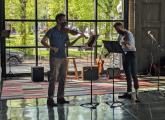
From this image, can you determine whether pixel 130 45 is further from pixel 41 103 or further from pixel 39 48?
pixel 39 48

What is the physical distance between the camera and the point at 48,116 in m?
7.91

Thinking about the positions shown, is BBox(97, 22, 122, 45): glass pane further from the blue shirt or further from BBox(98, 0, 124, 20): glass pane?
the blue shirt

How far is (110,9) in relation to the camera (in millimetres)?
15008

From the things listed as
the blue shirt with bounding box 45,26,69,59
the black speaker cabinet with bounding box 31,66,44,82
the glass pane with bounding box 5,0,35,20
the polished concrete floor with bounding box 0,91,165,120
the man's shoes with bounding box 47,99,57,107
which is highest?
the glass pane with bounding box 5,0,35,20

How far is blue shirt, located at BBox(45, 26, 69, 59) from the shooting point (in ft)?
28.9

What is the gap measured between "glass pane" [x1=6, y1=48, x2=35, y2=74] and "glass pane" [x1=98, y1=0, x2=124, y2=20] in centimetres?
284

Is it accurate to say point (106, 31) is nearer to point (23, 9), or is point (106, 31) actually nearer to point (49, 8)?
point (49, 8)

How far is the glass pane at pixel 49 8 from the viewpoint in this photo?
14258 millimetres

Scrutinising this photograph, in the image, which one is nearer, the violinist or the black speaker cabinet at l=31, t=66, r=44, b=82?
the violinist

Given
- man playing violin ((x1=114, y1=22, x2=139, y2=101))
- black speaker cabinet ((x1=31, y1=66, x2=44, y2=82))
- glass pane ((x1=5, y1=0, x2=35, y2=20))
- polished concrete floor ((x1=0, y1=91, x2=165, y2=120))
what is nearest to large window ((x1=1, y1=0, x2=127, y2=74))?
glass pane ((x1=5, y1=0, x2=35, y2=20))

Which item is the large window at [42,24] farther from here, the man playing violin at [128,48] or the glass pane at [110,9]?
the man playing violin at [128,48]

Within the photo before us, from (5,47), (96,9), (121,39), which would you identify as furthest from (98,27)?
(121,39)

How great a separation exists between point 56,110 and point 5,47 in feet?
19.5

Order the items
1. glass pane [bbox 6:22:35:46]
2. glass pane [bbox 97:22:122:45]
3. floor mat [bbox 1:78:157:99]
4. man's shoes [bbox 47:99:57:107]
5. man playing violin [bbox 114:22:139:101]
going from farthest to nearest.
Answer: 1. glass pane [bbox 97:22:122:45]
2. glass pane [bbox 6:22:35:46]
3. floor mat [bbox 1:78:157:99]
4. man playing violin [bbox 114:22:139:101]
5. man's shoes [bbox 47:99:57:107]
